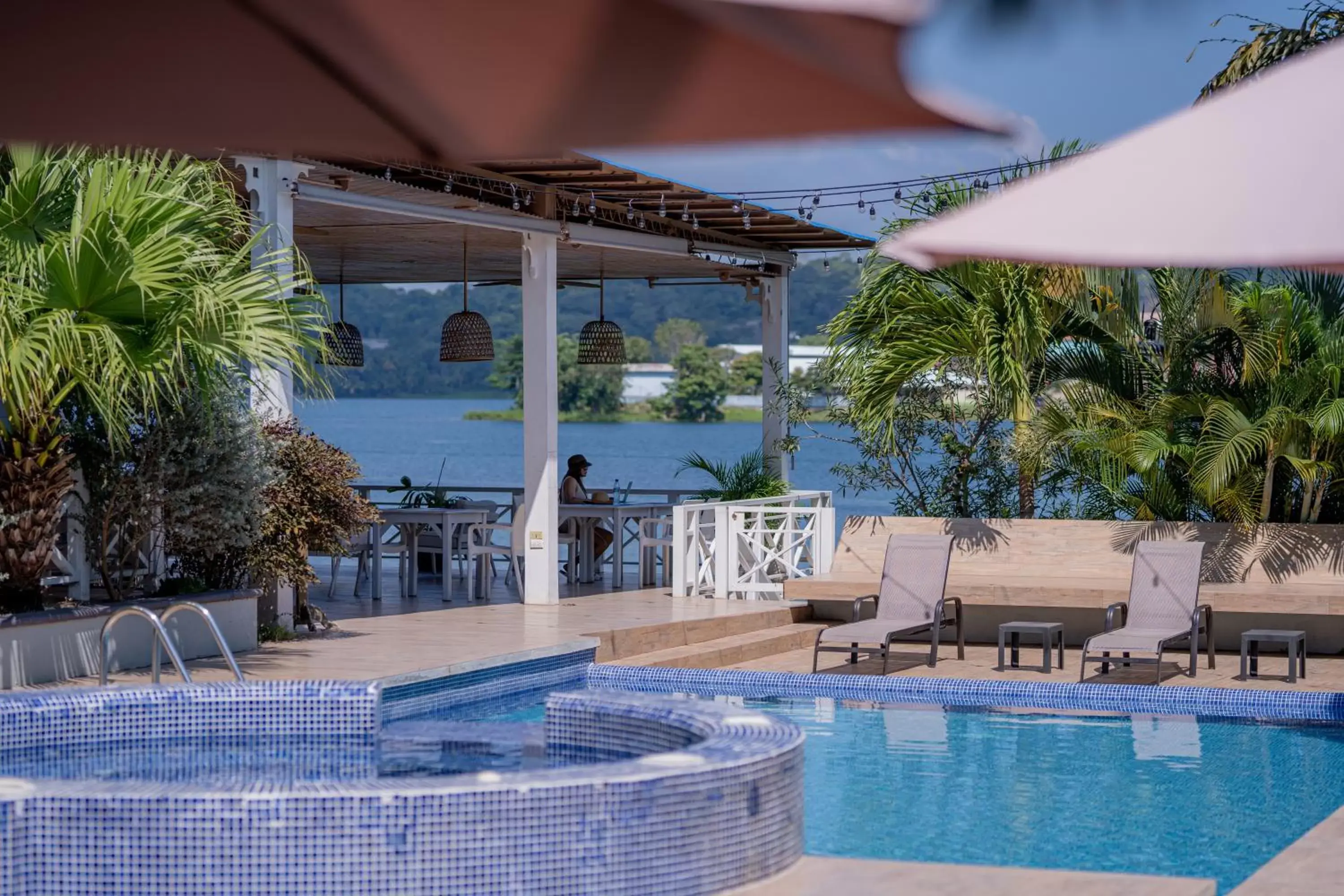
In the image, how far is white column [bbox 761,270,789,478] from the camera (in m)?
15.7

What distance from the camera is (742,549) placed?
12867 mm

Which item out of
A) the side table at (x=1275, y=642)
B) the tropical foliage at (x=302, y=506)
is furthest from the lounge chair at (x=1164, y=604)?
the tropical foliage at (x=302, y=506)

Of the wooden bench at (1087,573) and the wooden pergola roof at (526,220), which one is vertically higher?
the wooden pergola roof at (526,220)

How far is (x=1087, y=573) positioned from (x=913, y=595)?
1.67m

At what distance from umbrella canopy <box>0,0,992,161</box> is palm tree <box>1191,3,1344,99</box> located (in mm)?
9311

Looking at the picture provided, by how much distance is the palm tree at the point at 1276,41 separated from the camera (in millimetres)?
10867

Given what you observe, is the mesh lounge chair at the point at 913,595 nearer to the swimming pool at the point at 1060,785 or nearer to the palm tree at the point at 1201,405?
the swimming pool at the point at 1060,785

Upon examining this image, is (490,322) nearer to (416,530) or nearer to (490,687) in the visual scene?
(416,530)

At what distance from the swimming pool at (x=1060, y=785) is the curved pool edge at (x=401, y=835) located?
4.66 feet

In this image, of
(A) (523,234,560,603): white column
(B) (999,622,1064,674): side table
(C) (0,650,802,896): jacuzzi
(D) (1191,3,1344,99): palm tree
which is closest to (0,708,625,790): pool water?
(C) (0,650,802,896): jacuzzi

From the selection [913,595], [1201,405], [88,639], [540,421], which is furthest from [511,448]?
[88,639]

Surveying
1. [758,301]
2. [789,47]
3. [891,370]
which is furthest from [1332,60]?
[758,301]

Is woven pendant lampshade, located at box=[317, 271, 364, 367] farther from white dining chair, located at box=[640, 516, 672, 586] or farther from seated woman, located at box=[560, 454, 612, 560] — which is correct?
white dining chair, located at box=[640, 516, 672, 586]

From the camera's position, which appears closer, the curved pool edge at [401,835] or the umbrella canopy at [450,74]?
the umbrella canopy at [450,74]
